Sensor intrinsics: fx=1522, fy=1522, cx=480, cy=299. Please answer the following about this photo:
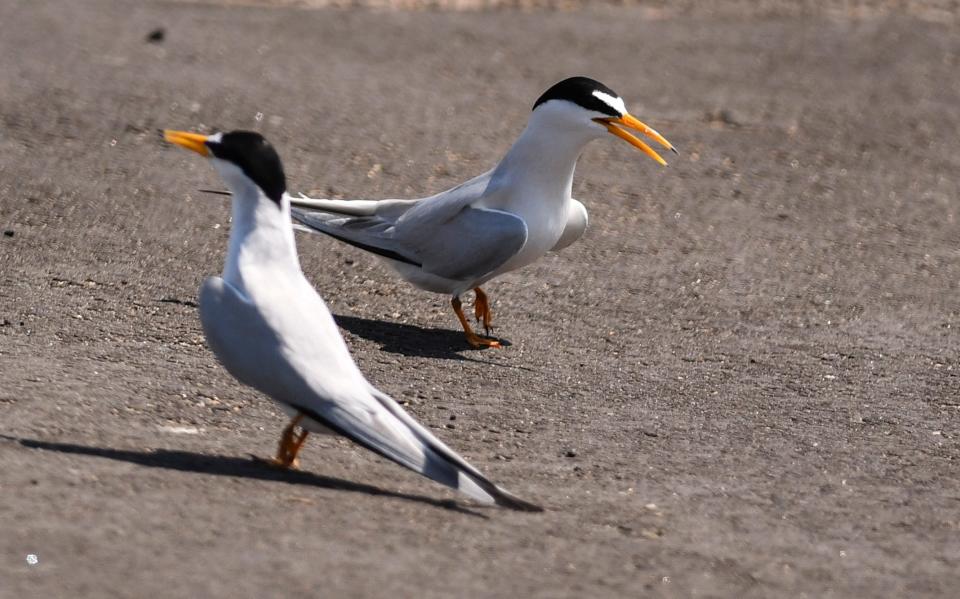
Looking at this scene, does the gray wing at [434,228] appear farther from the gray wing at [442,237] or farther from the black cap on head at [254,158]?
the black cap on head at [254,158]

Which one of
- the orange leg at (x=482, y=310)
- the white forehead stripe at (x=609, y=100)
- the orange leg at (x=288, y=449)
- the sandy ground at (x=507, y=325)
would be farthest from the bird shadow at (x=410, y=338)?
the orange leg at (x=288, y=449)

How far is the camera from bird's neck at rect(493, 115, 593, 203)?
6629 millimetres

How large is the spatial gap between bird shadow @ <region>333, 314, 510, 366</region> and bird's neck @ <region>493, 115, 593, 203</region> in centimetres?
69

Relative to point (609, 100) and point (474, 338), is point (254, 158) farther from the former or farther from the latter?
point (609, 100)

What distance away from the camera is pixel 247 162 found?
468 centimetres

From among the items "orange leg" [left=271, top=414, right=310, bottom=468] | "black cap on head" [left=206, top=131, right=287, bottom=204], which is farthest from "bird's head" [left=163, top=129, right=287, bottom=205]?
"orange leg" [left=271, top=414, right=310, bottom=468]

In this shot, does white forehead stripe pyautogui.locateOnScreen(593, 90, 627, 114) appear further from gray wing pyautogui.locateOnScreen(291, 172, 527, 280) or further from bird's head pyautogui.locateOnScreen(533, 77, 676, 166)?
gray wing pyautogui.locateOnScreen(291, 172, 527, 280)

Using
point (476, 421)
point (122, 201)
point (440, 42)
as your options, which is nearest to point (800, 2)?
point (440, 42)

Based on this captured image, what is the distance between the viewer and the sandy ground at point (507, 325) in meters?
4.08

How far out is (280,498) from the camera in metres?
4.28

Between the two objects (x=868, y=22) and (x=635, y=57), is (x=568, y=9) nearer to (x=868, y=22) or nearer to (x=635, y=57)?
(x=635, y=57)

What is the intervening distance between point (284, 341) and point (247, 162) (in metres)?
0.61

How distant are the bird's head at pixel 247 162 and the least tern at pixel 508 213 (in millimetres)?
1855

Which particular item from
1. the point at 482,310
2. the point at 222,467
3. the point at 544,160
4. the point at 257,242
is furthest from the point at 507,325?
the point at 222,467
